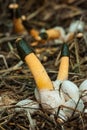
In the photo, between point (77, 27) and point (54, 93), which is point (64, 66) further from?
point (77, 27)

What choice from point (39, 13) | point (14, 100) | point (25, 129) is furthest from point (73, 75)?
point (39, 13)

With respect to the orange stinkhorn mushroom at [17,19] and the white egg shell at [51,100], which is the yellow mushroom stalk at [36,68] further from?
the orange stinkhorn mushroom at [17,19]

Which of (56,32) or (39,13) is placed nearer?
(56,32)

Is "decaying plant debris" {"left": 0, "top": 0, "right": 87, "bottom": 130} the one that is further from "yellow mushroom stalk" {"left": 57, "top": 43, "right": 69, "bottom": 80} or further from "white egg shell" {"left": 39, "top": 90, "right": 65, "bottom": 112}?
"yellow mushroom stalk" {"left": 57, "top": 43, "right": 69, "bottom": 80}

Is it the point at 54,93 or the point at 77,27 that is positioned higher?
the point at 77,27

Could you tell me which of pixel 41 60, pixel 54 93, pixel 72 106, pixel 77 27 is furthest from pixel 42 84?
pixel 77 27

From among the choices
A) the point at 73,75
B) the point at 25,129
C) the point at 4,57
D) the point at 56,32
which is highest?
the point at 56,32

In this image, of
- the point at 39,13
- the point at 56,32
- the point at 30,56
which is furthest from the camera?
the point at 39,13

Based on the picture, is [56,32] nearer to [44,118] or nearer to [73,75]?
[73,75]
